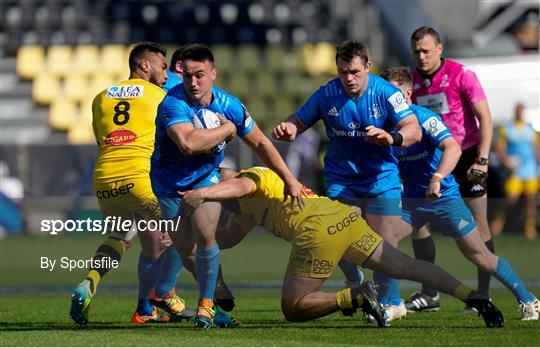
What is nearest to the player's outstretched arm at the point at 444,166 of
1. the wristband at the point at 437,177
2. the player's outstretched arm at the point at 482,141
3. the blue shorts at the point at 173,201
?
the wristband at the point at 437,177

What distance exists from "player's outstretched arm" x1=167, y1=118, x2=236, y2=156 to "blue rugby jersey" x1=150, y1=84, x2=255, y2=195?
0.13 meters

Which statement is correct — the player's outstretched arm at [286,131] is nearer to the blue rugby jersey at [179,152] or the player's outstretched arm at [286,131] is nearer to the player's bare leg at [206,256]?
the blue rugby jersey at [179,152]

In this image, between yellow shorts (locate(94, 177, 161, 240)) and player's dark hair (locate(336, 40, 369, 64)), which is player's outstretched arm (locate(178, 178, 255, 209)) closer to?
yellow shorts (locate(94, 177, 161, 240))

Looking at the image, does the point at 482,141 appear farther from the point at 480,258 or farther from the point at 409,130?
the point at 409,130

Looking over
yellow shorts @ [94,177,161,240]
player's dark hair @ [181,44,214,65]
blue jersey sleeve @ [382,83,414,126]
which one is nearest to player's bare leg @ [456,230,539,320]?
blue jersey sleeve @ [382,83,414,126]

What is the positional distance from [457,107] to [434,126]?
95 cm

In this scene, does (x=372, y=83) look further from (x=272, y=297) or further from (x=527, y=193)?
(x=527, y=193)

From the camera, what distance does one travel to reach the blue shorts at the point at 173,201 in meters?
8.57

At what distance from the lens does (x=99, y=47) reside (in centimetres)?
2442

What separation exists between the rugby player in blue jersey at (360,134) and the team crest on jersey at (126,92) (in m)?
1.18

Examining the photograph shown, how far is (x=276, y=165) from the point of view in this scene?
8453mm

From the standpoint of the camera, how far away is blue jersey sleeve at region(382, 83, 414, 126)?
9.01m

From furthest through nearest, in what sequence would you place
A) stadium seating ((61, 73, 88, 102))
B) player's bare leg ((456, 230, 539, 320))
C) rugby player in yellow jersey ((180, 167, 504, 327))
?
stadium seating ((61, 73, 88, 102)), player's bare leg ((456, 230, 539, 320)), rugby player in yellow jersey ((180, 167, 504, 327))

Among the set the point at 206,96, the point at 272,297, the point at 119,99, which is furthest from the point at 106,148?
the point at 272,297
